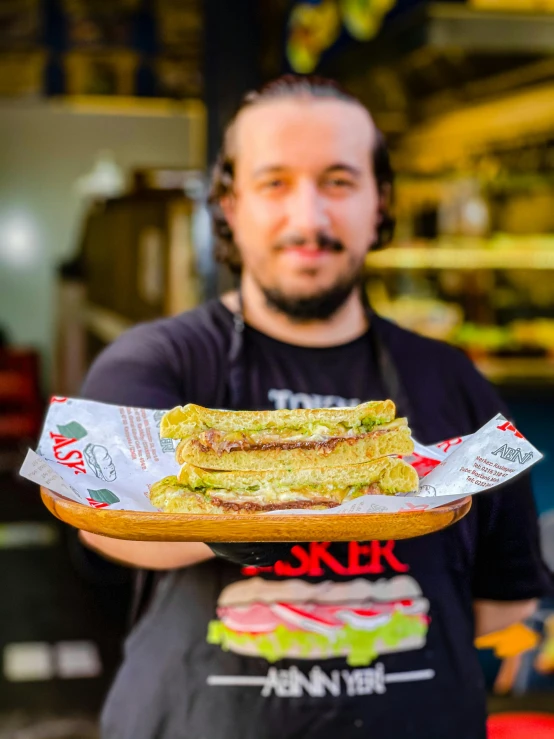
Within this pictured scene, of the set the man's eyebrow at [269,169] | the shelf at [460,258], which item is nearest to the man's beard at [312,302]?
the man's eyebrow at [269,169]

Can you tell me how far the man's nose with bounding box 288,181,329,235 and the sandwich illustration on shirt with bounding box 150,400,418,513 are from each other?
1.53 feet

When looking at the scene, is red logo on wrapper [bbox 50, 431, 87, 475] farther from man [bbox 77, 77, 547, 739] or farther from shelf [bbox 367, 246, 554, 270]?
shelf [bbox 367, 246, 554, 270]

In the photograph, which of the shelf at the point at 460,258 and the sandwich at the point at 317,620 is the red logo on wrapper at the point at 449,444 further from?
the shelf at the point at 460,258

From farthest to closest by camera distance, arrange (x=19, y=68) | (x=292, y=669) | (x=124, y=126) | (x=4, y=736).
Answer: (x=124, y=126) → (x=19, y=68) → (x=4, y=736) → (x=292, y=669)

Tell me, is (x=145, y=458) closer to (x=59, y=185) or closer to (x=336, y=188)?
(x=336, y=188)

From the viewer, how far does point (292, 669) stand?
173 cm

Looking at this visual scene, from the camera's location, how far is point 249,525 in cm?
122

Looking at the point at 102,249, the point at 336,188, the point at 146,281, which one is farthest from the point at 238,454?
the point at 102,249

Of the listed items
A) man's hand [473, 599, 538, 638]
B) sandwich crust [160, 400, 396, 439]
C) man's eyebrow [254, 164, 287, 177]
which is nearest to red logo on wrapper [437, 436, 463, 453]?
sandwich crust [160, 400, 396, 439]

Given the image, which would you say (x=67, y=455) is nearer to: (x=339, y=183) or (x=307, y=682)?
(x=307, y=682)

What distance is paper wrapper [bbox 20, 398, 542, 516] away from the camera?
1.30 metres

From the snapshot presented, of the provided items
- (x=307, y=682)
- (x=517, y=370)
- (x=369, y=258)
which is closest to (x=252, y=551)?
(x=307, y=682)

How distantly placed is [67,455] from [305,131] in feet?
2.58

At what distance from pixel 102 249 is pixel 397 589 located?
593 cm
